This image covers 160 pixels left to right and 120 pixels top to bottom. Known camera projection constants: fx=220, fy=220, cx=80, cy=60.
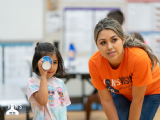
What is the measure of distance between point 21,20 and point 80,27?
1.00 metres

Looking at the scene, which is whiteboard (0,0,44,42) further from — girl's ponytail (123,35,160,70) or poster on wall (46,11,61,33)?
girl's ponytail (123,35,160,70)

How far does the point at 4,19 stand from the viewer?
11.1 ft

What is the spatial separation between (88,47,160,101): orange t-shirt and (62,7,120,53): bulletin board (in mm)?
2233

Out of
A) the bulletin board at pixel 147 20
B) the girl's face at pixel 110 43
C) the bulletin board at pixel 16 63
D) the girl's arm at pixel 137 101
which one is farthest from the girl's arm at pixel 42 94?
the bulletin board at pixel 147 20

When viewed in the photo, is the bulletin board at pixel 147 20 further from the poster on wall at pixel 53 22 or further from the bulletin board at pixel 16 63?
the bulletin board at pixel 16 63

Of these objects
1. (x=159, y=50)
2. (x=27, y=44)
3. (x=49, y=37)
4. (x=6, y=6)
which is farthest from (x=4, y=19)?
(x=159, y=50)

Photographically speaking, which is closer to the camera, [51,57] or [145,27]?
[51,57]

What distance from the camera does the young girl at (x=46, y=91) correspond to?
1256 mm

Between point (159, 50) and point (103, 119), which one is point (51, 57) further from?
point (159, 50)

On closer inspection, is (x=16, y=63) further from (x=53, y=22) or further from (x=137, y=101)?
(x=137, y=101)

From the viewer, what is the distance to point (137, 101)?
148cm

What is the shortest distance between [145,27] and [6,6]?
2408mm

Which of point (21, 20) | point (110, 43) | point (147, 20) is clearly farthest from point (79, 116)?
point (147, 20)

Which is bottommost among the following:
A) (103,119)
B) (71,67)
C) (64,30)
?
(103,119)
